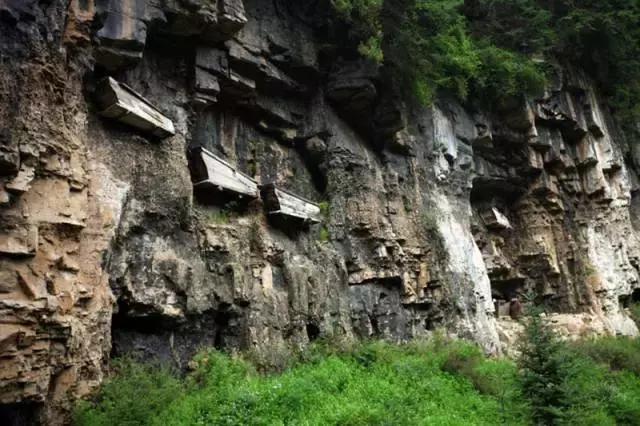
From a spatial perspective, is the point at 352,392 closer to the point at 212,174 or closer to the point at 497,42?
the point at 212,174

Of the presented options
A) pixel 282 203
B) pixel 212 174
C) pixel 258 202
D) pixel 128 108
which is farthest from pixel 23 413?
pixel 282 203

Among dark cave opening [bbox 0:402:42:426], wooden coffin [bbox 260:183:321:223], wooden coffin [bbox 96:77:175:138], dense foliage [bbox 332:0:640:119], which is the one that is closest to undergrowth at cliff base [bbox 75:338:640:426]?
dark cave opening [bbox 0:402:42:426]

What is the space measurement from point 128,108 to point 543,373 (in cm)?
787

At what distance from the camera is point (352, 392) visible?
912 cm

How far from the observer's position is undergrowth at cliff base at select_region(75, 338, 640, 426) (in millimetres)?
6934

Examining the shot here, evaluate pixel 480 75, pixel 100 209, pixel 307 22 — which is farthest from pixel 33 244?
pixel 480 75

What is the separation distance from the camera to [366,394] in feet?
30.0

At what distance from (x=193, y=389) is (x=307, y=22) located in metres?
10.1

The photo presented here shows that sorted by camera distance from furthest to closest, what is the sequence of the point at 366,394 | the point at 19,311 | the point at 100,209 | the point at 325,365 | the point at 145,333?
the point at 325,365
the point at 366,394
the point at 145,333
the point at 100,209
the point at 19,311

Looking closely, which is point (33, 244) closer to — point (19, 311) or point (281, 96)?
point (19, 311)

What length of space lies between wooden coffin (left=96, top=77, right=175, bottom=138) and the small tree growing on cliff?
712 cm

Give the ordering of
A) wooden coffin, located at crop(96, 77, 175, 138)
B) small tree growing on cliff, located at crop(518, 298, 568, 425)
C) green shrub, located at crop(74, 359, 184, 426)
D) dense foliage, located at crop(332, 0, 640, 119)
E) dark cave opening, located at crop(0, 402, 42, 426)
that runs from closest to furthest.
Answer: dark cave opening, located at crop(0, 402, 42, 426) → green shrub, located at crop(74, 359, 184, 426) → small tree growing on cliff, located at crop(518, 298, 568, 425) → wooden coffin, located at crop(96, 77, 175, 138) → dense foliage, located at crop(332, 0, 640, 119)

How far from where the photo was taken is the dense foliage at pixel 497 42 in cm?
1425

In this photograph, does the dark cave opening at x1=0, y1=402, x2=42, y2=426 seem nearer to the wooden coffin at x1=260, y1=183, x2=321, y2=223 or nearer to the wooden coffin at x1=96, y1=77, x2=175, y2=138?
the wooden coffin at x1=96, y1=77, x2=175, y2=138
